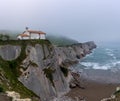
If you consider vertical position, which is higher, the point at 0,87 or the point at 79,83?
the point at 0,87

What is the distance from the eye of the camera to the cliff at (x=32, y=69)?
6008 centimetres

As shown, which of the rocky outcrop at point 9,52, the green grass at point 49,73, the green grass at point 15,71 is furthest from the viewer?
the green grass at point 49,73

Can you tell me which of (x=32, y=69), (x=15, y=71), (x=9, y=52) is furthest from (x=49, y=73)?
(x=9, y=52)

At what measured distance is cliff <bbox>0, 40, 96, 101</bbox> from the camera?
60.1 m

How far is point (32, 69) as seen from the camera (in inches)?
2562

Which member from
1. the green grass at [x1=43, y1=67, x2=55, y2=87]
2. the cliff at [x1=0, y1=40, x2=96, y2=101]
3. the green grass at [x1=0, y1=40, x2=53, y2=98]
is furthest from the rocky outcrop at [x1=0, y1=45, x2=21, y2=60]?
the green grass at [x1=43, y1=67, x2=55, y2=87]

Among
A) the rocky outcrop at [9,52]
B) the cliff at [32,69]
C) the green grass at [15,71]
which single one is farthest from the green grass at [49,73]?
the rocky outcrop at [9,52]

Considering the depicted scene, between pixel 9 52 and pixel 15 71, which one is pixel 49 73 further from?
pixel 9 52

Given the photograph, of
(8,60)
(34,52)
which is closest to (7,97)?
(8,60)

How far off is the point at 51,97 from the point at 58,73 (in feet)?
34.5

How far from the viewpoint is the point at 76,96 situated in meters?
69.9

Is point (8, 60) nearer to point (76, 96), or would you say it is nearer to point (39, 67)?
point (39, 67)

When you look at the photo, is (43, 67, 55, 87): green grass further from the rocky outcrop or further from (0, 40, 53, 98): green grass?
the rocky outcrop

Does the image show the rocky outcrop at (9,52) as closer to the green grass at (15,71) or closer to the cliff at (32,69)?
the cliff at (32,69)
